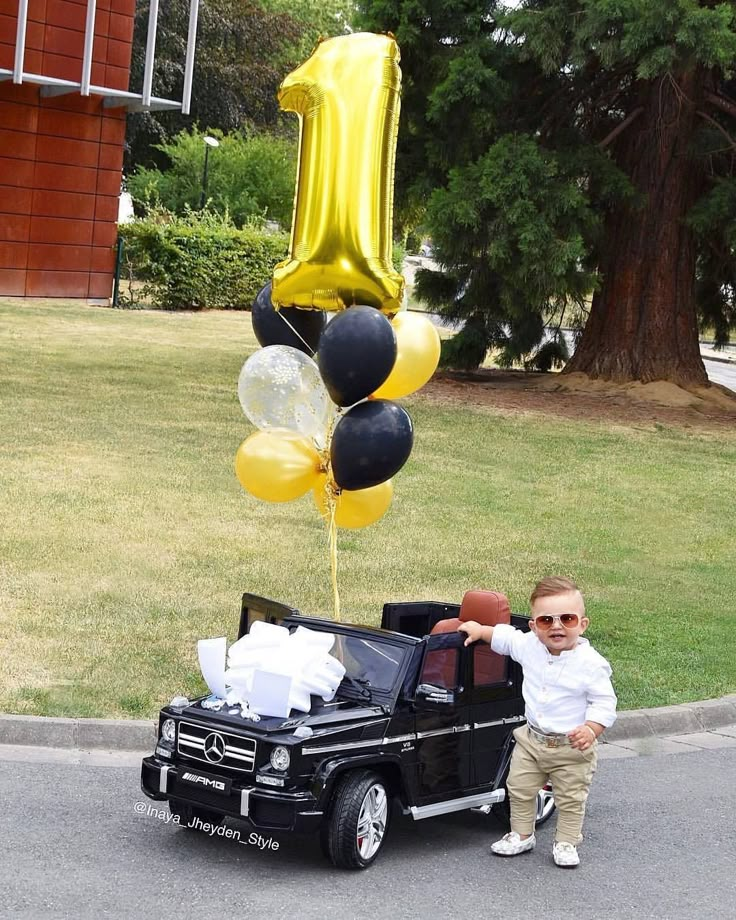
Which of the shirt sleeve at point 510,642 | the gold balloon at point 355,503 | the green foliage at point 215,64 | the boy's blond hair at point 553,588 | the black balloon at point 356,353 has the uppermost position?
the green foliage at point 215,64

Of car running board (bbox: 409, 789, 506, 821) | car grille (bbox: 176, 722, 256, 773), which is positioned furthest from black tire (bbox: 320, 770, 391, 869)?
car grille (bbox: 176, 722, 256, 773)

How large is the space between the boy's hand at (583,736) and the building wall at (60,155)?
26.4 m

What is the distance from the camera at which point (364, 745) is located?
18.8ft

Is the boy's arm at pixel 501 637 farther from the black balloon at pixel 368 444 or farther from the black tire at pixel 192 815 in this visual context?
the black tire at pixel 192 815

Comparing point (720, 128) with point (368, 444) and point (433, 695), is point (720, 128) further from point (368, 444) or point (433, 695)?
point (433, 695)

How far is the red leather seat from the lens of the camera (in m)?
6.40

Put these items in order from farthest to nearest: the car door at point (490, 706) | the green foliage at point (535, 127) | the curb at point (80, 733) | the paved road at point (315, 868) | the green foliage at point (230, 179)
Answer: the green foliage at point (230, 179) < the green foliage at point (535, 127) < the curb at point (80, 733) < the car door at point (490, 706) < the paved road at point (315, 868)

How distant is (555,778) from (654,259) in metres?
18.8

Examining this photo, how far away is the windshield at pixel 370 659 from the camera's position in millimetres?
6098

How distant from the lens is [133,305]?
34000 millimetres

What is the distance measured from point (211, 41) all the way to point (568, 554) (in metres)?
49.2

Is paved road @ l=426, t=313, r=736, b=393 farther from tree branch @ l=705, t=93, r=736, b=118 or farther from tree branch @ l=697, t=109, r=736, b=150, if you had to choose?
tree branch @ l=697, t=109, r=736, b=150

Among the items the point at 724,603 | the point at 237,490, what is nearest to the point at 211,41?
Result: the point at 237,490

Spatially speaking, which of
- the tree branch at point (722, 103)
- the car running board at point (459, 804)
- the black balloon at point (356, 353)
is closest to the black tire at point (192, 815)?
the car running board at point (459, 804)
